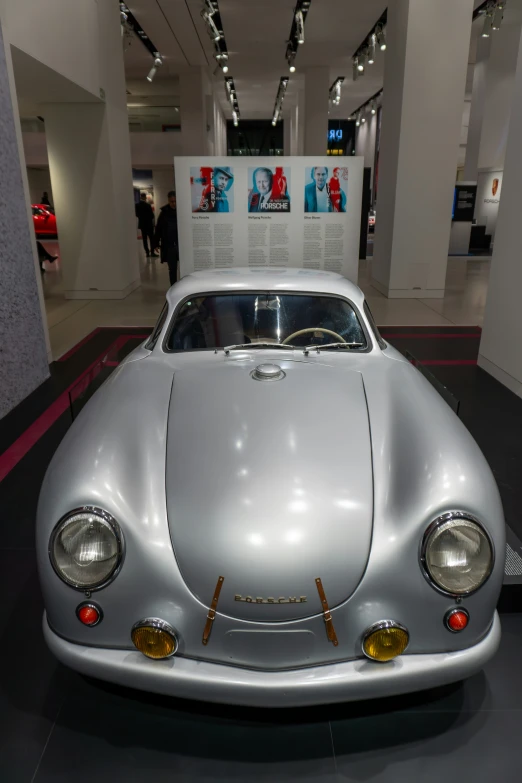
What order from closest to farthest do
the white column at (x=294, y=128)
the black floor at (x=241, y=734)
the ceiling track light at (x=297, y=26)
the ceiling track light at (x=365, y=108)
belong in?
the black floor at (x=241, y=734)
the ceiling track light at (x=297, y=26)
the white column at (x=294, y=128)
the ceiling track light at (x=365, y=108)

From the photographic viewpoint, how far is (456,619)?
5.14ft

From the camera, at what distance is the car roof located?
9.46 feet

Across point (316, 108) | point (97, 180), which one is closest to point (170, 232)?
point (97, 180)

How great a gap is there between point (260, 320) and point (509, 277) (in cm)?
325

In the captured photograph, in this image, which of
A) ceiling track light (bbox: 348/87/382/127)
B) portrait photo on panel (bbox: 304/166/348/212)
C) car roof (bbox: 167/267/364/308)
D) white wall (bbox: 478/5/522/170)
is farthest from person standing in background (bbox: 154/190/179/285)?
ceiling track light (bbox: 348/87/382/127)

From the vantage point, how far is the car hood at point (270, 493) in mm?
1515

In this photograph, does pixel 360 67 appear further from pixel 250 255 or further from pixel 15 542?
pixel 15 542

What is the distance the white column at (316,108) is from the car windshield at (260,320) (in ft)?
48.4

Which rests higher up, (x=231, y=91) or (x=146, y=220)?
(x=231, y=91)

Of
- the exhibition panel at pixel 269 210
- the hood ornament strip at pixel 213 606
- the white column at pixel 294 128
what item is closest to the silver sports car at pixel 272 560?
the hood ornament strip at pixel 213 606

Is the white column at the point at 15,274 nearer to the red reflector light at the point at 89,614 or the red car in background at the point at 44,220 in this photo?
the red reflector light at the point at 89,614

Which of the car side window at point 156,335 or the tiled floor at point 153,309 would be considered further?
the tiled floor at point 153,309

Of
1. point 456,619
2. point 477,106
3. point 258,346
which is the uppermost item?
point 477,106

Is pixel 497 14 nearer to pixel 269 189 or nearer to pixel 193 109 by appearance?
pixel 269 189
